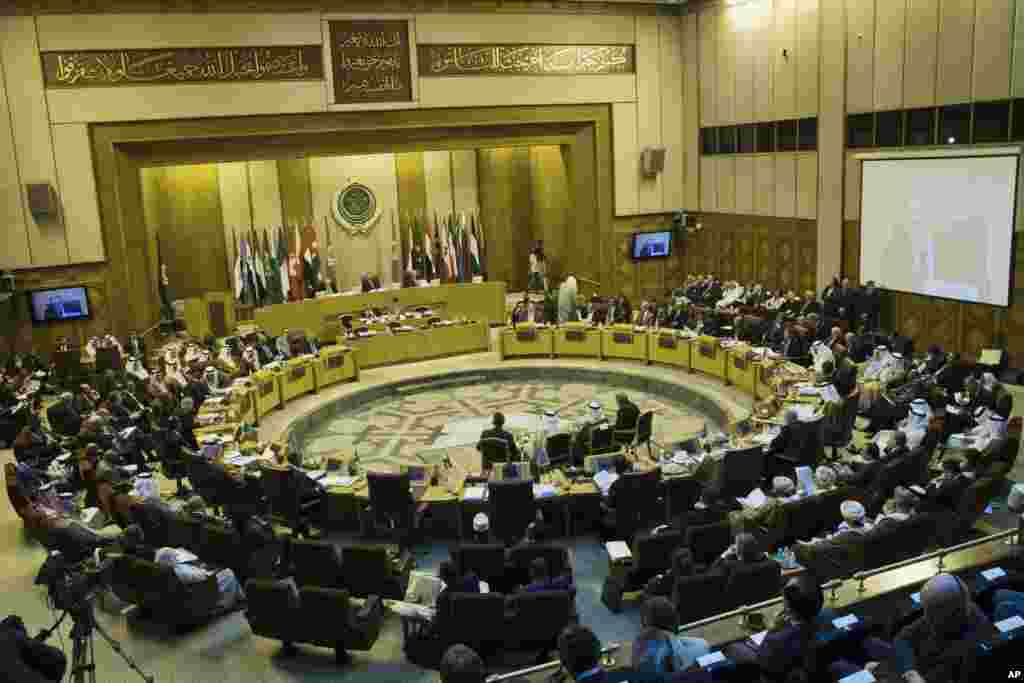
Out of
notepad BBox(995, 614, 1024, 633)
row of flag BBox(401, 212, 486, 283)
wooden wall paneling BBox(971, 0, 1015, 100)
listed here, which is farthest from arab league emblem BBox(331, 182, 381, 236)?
notepad BBox(995, 614, 1024, 633)

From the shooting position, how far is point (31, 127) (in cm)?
1750

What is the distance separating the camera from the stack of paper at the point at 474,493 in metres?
8.90

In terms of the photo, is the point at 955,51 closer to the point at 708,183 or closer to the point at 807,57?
the point at 807,57

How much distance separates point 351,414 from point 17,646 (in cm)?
1023

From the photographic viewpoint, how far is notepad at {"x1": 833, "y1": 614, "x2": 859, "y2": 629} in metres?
4.76

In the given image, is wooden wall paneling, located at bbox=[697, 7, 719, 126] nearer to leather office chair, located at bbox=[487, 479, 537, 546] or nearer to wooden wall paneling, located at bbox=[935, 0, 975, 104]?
wooden wall paneling, located at bbox=[935, 0, 975, 104]

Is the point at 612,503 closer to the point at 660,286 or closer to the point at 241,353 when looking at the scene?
the point at 241,353

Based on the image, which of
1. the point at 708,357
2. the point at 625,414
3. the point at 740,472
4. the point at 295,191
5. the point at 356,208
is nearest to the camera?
the point at 740,472

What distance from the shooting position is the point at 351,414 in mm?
15477

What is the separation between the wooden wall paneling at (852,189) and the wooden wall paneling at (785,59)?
7.21 ft

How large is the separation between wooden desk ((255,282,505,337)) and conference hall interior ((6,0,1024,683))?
0.11 m

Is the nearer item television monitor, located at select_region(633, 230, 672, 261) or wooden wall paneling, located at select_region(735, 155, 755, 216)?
wooden wall paneling, located at select_region(735, 155, 755, 216)

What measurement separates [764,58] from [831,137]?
310cm

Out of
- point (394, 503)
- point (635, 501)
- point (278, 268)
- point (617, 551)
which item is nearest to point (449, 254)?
point (278, 268)
